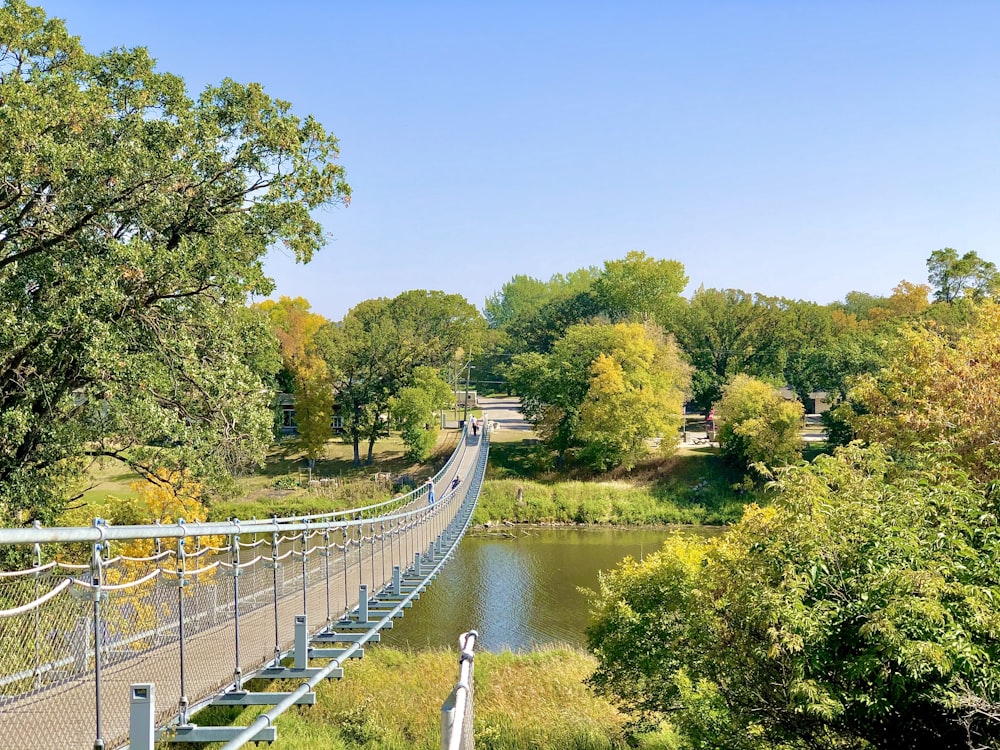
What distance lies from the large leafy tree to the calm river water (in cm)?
774

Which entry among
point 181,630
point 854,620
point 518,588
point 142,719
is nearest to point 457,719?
point 142,719

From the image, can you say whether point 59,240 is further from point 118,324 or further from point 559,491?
point 559,491

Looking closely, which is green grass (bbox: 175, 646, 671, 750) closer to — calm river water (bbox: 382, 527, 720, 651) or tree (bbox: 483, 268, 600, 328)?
calm river water (bbox: 382, 527, 720, 651)

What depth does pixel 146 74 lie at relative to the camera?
966 centimetres

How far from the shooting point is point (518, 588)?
2003 cm

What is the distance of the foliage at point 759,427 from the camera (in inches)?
1196

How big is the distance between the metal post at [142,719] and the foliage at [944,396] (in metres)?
8.21

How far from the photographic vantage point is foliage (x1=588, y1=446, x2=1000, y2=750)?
533 centimetres

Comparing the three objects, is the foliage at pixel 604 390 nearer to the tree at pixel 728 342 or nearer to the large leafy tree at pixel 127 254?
the tree at pixel 728 342

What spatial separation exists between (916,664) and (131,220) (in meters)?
7.86

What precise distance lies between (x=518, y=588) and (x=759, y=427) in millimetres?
13893

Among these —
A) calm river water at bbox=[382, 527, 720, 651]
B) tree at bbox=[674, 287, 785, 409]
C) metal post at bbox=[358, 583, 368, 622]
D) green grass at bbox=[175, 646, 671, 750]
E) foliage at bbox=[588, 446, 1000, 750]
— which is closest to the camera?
foliage at bbox=[588, 446, 1000, 750]

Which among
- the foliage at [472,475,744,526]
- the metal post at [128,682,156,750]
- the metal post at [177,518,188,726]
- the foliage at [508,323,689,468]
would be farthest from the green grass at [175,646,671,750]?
the foliage at [508,323,689,468]

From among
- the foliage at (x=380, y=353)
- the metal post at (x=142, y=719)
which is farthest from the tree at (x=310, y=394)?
the metal post at (x=142, y=719)
